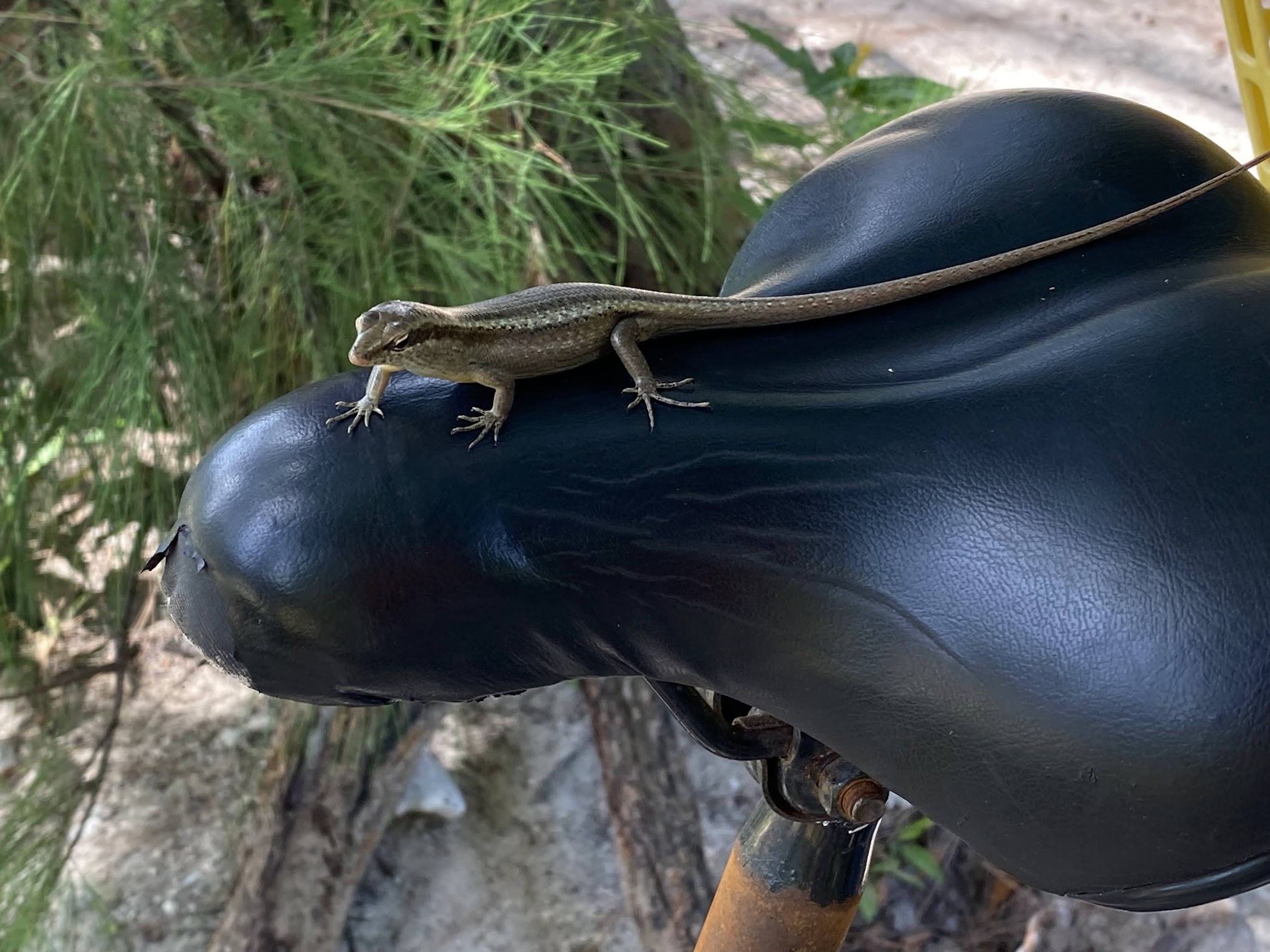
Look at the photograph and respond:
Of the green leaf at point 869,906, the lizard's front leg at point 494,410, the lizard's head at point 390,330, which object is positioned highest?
the lizard's front leg at point 494,410

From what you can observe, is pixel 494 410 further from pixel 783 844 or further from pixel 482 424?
pixel 783 844

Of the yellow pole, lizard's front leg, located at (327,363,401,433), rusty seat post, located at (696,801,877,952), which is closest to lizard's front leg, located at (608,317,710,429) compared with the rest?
lizard's front leg, located at (327,363,401,433)

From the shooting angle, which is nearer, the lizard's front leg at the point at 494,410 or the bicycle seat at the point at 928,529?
the bicycle seat at the point at 928,529

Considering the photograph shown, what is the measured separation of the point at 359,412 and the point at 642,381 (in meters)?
0.12

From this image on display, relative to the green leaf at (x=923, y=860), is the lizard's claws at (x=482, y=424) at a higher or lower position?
higher

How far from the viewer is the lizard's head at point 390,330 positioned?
1.80ft

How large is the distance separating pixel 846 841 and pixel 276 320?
0.80m

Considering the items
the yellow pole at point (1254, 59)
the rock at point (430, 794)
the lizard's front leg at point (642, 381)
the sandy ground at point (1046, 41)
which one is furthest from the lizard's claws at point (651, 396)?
the sandy ground at point (1046, 41)

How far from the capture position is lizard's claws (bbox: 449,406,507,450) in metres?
0.46

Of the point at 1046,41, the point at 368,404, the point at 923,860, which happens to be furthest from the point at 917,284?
the point at 1046,41

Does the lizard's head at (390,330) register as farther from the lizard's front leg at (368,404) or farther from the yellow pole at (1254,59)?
the yellow pole at (1254,59)

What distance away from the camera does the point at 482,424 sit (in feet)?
1.51

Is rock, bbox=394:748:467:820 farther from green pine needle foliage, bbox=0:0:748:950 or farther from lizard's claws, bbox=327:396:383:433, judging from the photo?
lizard's claws, bbox=327:396:383:433

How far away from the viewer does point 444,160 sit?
3.42 ft
